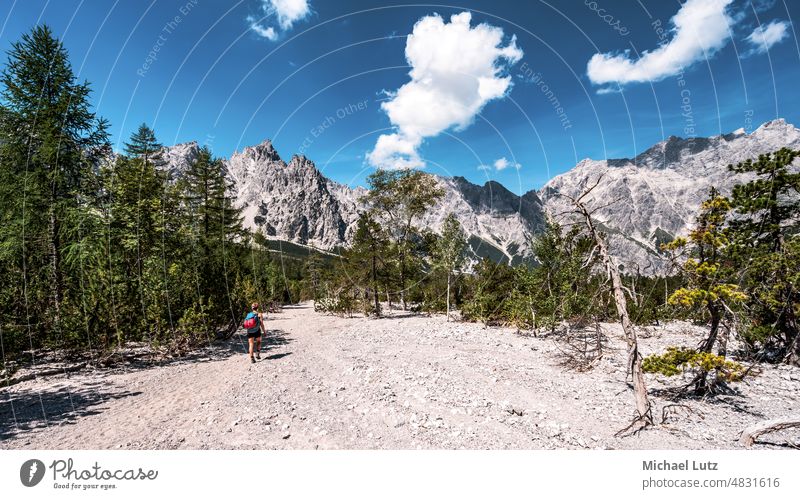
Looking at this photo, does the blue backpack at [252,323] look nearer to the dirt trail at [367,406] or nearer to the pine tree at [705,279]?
the dirt trail at [367,406]

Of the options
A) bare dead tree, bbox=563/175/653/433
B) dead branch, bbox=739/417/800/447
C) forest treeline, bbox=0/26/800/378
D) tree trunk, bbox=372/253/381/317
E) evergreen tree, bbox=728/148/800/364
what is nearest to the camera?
dead branch, bbox=739/417/800/447

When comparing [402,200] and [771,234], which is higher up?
[402,200]

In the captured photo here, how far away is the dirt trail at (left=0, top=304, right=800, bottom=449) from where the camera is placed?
613 cm

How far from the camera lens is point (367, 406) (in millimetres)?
7809

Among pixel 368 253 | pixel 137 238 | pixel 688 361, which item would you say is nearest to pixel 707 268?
pixel 688 361

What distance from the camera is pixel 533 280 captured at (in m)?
21.5

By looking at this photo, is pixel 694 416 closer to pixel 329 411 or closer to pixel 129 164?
pixel 329 411

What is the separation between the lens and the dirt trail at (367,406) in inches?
241

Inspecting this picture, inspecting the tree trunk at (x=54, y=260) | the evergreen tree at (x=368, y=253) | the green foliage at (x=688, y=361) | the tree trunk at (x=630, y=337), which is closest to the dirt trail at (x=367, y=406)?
the tree trunk at (x=630, y=337)

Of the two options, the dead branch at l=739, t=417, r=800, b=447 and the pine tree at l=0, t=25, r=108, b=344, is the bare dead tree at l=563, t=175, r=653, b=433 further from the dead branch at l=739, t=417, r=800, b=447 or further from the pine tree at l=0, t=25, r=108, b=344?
the pine tree at l=0, t=25, r=108, b=344

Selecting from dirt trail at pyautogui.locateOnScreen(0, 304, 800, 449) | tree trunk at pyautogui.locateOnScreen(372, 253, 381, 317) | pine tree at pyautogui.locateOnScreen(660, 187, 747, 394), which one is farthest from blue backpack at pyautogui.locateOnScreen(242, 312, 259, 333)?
tree trunk at pyautogui.locateOnScreen(372, 253, 381, 317)

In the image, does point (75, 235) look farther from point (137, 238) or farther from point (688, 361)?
point (688, 361)
